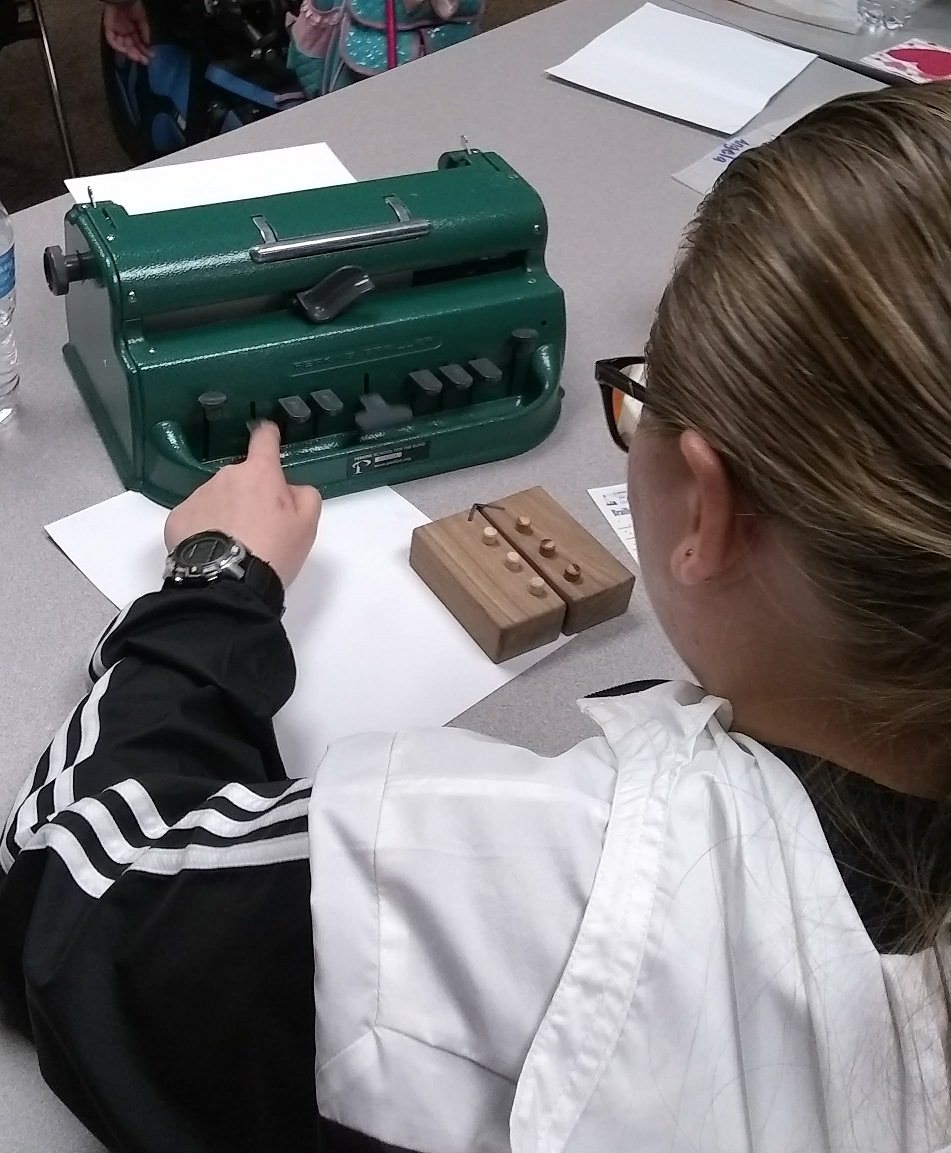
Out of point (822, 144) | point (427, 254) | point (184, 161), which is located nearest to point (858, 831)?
point (822, 144)

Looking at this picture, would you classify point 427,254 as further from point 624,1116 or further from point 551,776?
point 624,1116

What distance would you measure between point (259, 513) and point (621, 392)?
0.30 meters

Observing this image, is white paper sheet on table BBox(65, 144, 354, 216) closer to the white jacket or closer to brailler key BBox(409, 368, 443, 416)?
brailler key BBox(409, 368, 443, 416)

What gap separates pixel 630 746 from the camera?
480 millimetres

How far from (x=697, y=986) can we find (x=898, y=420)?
223 millimetres

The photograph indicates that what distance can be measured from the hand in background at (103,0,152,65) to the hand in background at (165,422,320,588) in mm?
1546

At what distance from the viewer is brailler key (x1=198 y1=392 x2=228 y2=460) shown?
840 millimetres

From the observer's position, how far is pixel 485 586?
2.62ft

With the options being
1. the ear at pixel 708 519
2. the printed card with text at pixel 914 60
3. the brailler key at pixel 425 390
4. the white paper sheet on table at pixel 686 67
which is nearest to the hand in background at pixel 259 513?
the brailler key at pixel 425 390

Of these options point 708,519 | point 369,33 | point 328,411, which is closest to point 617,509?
point 328,411

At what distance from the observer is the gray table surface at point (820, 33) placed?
5.39 feet

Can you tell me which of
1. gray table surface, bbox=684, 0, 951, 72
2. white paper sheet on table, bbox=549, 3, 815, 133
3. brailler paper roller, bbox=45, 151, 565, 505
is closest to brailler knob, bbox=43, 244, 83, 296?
brailler paper roller, bbox=45, 151, 565, 505

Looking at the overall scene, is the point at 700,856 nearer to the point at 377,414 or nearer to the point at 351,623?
the point at 351,623

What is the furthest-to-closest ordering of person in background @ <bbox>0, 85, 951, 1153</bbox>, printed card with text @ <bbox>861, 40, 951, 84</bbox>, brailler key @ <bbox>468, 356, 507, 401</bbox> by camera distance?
printed card with text @ <bbox>861, 40, 951, 84</bbox> → brailler key @ <bbox>468, 356, 507, 401</bbox> → person in background @ <bbox>0, 85, 951, 1153</bbox>
